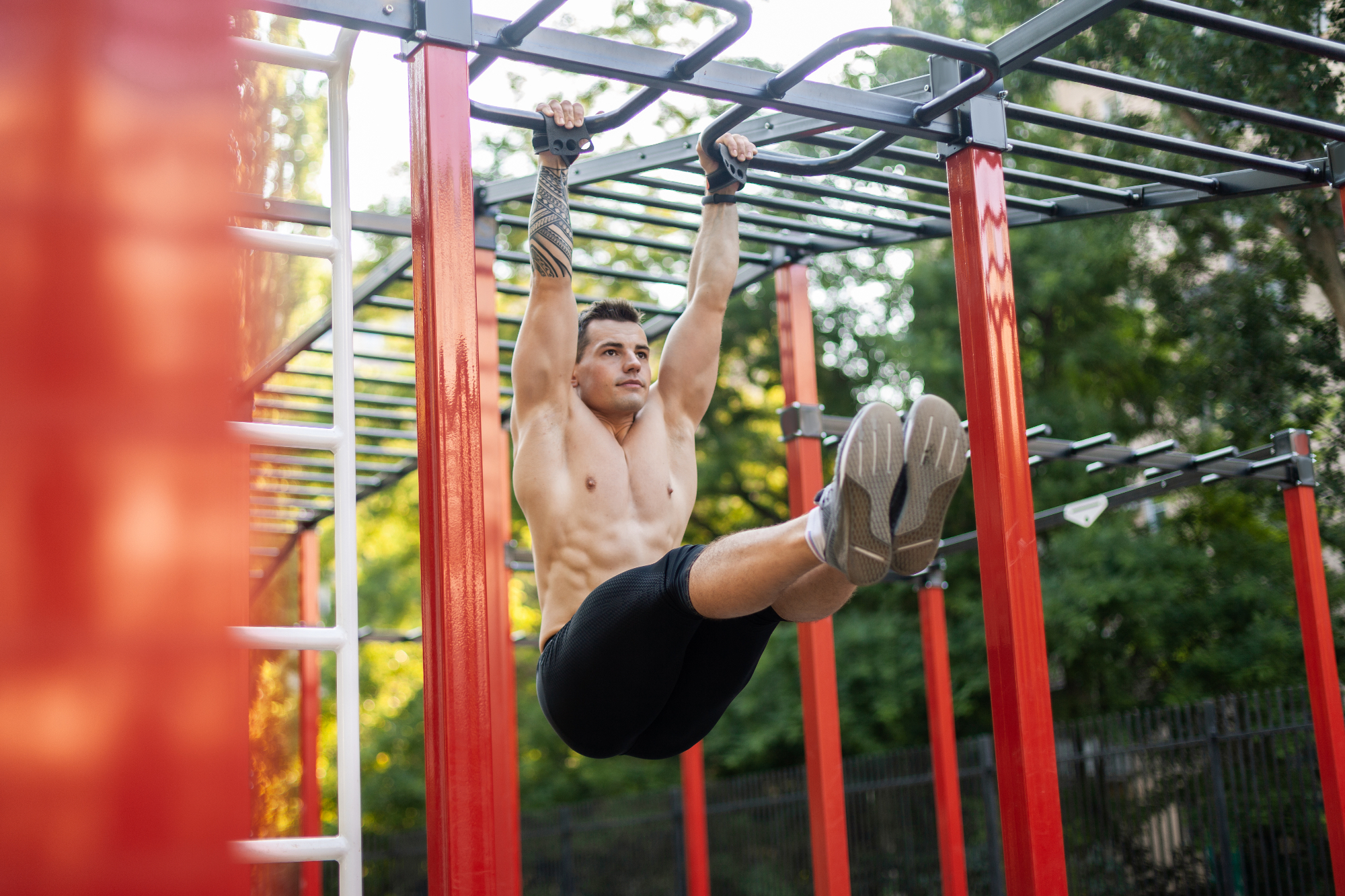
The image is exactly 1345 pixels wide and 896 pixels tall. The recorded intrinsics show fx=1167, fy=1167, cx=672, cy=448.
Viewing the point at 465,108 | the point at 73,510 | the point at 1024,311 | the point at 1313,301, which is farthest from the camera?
the point at 1313,301

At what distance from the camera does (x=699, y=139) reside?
12.6 ft

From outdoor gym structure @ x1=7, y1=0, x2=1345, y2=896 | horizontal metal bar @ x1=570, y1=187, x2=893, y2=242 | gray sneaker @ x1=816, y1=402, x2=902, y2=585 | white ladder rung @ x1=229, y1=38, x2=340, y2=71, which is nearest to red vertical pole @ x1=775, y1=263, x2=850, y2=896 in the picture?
outdoor gym structure @ x1=7, y1=0, x2=1345, y2=896

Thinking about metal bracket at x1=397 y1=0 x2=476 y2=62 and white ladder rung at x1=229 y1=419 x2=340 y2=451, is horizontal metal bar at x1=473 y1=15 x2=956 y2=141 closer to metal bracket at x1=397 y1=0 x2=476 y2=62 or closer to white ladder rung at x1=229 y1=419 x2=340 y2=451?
metal bracket at x1=397 y1=0 x2=476 y2=62

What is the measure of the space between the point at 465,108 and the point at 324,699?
17.2 m

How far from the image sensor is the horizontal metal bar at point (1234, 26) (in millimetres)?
3279

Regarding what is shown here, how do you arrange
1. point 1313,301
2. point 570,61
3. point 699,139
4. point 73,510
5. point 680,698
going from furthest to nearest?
point 1313,301
point 699,139
point 680,698
point 570,61
point 73,510

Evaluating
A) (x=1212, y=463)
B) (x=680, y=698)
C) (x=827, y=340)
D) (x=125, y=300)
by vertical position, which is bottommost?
(x=680, y=698)

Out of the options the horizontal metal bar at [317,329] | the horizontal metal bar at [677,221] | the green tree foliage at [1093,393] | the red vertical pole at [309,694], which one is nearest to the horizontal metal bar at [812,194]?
the horizontal metal bar at [677,221]

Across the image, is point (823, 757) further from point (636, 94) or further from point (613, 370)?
point (636, 94)

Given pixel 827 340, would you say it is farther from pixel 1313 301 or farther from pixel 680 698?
pixel 680 698

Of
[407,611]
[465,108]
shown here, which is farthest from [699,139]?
[407,611]

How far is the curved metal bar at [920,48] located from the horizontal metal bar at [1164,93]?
0.62ft

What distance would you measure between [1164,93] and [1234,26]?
370 mm

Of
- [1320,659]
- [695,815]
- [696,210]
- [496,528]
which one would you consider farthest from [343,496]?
[1320,659]
